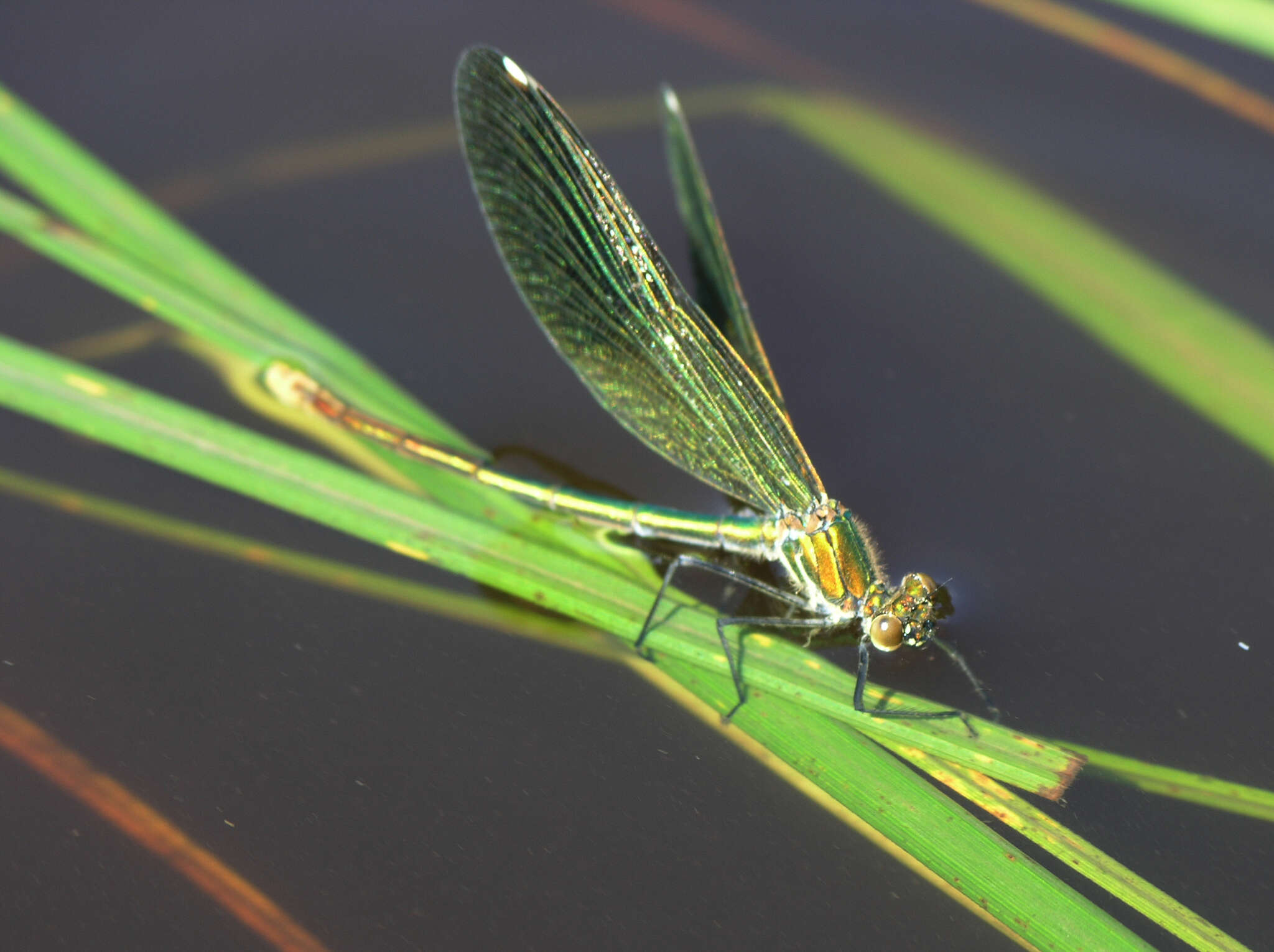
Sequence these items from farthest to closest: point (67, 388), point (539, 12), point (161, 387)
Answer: point (539, 12), point (161, 387), point (67, 388)

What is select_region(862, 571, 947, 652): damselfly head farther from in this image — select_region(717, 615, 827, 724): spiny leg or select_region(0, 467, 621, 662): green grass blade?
select_region(0, 467, 621, 662): green grass blade

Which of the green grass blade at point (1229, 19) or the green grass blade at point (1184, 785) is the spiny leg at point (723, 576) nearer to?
the green grass blade at point (1184, 785)

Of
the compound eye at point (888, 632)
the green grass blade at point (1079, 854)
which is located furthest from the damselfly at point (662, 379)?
the green grass blade at point (1079, 854)

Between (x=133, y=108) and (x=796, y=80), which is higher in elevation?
(x=796, y=80)

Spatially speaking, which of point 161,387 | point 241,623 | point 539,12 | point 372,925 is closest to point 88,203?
point 161,387

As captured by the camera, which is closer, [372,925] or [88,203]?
[372,925]

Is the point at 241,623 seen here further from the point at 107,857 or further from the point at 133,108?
the point at 133,108

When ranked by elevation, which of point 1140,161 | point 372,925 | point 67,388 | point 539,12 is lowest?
point 372,925

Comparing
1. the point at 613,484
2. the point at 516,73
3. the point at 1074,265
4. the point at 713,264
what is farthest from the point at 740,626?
the point at 1074,265
